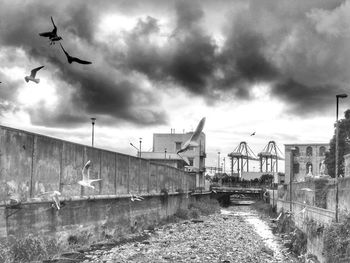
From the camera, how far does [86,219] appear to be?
2058 cm

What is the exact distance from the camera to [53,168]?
1775 cm

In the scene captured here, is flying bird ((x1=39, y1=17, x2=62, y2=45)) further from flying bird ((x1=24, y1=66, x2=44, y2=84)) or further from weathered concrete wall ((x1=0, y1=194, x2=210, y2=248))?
weathered concrete wall ((x1=0, y1=194, x2=210, y2=248))

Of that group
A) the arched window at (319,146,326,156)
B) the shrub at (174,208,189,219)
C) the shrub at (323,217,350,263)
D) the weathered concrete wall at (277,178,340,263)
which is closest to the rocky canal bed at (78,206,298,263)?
the weathered concrete wall at (277,178,340,263)

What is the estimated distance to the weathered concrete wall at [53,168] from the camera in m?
15.0

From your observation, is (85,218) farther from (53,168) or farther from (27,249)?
(27,249)

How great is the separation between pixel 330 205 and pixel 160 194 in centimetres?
1419

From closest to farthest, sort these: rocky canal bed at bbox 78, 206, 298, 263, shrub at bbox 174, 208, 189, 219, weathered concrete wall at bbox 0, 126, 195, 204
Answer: weathered concrete wall at bbox 0, 126, 195, 204
rocky canal bed at bbox 78, 206, 298, 263
shrub at bbox 174, 208, 189, 219

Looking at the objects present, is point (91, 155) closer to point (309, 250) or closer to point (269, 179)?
point (309, 250)

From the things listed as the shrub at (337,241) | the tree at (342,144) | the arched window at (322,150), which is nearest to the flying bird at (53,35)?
the shrub at (337,241)

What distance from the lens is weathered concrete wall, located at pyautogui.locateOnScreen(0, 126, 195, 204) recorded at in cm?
1497

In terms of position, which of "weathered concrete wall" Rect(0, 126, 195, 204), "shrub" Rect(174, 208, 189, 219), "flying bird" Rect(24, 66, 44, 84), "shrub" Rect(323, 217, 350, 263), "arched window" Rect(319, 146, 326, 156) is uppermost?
"arched window" Rect(319, 146, 326, 156)

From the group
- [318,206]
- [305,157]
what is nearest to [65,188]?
[318,206]

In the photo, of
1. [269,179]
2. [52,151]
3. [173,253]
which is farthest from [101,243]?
[269,179]

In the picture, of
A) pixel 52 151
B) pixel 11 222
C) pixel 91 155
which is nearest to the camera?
pixel 11 222
